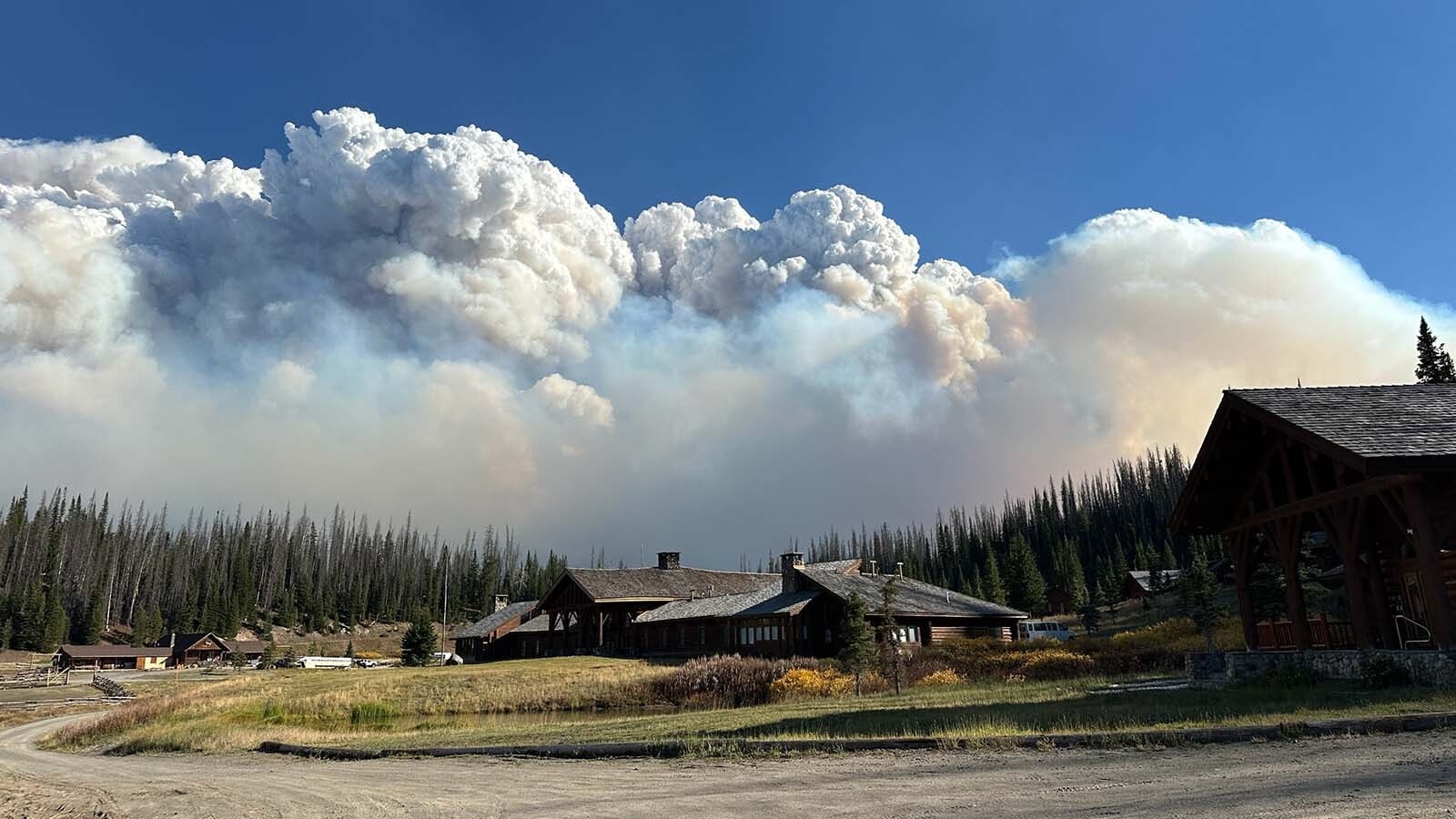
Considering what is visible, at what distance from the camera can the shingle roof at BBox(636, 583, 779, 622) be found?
5747 cm

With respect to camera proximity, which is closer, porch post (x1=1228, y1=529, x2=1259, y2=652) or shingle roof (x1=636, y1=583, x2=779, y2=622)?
porch post (x1=1228, y1=529, x2=1259, y2=652)

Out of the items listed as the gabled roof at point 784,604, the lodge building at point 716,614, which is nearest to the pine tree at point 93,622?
the lodge building at point 716,614

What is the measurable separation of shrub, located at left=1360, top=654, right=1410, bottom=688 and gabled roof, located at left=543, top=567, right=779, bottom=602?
180 ft

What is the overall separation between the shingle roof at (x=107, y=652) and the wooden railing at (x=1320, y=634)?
354 feet

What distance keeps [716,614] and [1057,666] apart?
2811cm

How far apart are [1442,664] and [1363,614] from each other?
390 cm

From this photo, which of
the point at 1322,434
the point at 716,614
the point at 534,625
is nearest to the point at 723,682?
the point at 716,614

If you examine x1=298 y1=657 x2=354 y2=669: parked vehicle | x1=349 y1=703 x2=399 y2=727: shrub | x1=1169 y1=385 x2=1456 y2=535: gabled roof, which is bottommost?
x1=298 y1=657 x2=354 y2=669: parked vehicle

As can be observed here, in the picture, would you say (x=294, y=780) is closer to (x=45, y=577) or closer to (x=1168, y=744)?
(x=1168, y=744)

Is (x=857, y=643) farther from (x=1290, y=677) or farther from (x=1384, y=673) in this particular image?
(x=1384, y=673)

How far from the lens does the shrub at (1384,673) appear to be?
1559cm

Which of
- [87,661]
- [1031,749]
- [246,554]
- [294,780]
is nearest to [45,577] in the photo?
[246,554]

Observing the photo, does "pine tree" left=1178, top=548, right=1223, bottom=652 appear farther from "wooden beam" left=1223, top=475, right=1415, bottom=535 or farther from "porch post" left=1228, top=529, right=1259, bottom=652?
"wooden beam" left=1223, top=475, right=1415, bottom=535

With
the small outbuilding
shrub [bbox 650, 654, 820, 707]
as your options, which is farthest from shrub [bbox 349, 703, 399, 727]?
the small outbuilding
